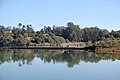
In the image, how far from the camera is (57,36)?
142 ft

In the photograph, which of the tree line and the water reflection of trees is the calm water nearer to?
the water reflection of trees

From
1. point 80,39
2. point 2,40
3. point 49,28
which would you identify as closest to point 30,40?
point 2,40

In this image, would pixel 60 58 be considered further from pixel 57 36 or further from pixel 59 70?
pixel 57 36

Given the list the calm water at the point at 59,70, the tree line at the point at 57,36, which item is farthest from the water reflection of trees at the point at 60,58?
the tree line at the point at 57,36

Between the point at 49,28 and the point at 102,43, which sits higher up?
the point at 49,28

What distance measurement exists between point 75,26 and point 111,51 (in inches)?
939

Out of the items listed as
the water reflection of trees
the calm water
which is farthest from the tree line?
the calm water

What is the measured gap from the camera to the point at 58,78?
10.2m

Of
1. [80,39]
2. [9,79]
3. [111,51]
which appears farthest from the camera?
[80,39]

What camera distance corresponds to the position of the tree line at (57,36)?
1423 inches

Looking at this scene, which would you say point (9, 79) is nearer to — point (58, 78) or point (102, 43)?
point (58, 78)

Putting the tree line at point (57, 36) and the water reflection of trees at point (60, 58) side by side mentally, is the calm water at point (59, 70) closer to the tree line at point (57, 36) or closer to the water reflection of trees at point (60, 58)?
the water reflection of trees at point (60, 58)

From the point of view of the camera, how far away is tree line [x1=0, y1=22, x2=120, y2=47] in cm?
3616

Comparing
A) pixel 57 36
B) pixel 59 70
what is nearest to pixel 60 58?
pixel 59 70
